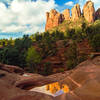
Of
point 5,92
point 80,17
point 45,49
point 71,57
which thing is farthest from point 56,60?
point 80,17

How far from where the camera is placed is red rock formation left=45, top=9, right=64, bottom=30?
358ft

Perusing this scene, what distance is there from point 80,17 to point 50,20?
34752mm

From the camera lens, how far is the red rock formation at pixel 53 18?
109m

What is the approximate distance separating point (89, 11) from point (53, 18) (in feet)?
131

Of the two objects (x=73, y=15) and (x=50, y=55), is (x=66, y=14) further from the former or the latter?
(x=50, y=55)

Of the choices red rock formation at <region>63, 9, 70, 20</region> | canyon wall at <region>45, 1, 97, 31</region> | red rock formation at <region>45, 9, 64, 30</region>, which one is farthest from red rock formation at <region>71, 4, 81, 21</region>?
red rock formation at <region>45, 9, 64, 30</region>

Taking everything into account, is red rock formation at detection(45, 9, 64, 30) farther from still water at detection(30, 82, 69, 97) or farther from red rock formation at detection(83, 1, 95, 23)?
still water at detection(30, 82, 69, 97)

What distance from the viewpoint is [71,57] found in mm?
21875

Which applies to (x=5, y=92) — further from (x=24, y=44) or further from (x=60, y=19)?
(x=60, y=19)

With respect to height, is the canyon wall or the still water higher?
the canyon wall

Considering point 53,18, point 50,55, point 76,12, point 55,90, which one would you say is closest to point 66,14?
point 76,12

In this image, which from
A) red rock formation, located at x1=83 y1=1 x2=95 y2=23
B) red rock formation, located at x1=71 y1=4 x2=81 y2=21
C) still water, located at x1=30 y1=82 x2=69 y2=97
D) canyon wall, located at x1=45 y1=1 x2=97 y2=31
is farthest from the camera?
red rock formation, located at x1=71 y1=4 x2=81 y2=21

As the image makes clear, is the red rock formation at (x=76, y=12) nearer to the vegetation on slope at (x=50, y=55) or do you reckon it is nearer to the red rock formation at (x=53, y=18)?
the red rock formation at (x=53, y=18)

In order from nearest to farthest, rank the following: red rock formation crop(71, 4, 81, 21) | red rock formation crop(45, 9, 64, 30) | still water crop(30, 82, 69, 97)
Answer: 1. still water crop(30, 82, 69, 97)
2. red rock formation crop(71, 4, 81, 21)
3. red rock formation crop(45, 9, 64, 30)
